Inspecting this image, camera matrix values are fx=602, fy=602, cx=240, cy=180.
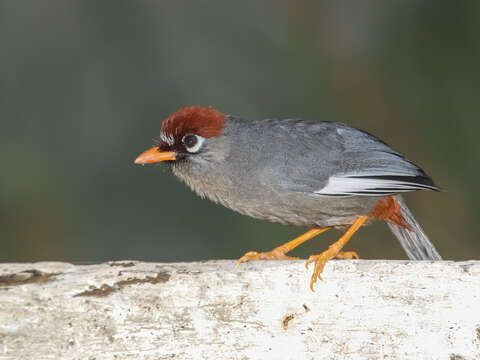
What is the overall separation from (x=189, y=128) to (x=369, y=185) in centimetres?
106

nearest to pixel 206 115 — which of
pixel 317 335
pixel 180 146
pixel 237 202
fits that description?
pixel 180 146

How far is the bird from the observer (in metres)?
3.36

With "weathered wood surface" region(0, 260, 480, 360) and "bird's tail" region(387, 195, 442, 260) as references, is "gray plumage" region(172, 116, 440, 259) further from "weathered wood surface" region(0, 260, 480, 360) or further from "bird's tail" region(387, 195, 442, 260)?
"weathered wood surface" region(0, 260, 480, 360)

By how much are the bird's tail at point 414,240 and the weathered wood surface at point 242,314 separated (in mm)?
919

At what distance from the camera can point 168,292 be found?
2752 mm

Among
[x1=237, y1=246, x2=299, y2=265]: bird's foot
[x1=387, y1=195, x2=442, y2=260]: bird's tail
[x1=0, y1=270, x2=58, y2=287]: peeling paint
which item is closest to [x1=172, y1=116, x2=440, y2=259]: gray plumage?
[x1=237, y1=246, x2=299, y2=265]: bird's foot

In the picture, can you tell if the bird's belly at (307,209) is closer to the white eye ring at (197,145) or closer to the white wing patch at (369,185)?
the white wing patch at (369,185)

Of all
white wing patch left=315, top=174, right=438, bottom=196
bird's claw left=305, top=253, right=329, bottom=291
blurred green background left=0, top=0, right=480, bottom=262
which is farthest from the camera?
blurred green background left=0, top=0, right=480, bottom=262

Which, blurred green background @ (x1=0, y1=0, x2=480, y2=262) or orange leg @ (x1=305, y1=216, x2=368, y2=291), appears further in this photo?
blurred green background @ (x1=0, y1=0, x2=480, y2=262)

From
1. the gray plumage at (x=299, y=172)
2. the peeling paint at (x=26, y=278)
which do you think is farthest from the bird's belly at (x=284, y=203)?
the peeling paint at (x=26, y=278)

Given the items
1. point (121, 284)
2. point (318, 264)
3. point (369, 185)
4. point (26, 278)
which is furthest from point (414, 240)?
point (26, 278)

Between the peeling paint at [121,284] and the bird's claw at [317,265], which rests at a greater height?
the bird's claw at [317,265]

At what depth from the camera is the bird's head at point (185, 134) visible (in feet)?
11.1

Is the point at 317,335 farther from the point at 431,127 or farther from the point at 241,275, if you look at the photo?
the point at 431,127
